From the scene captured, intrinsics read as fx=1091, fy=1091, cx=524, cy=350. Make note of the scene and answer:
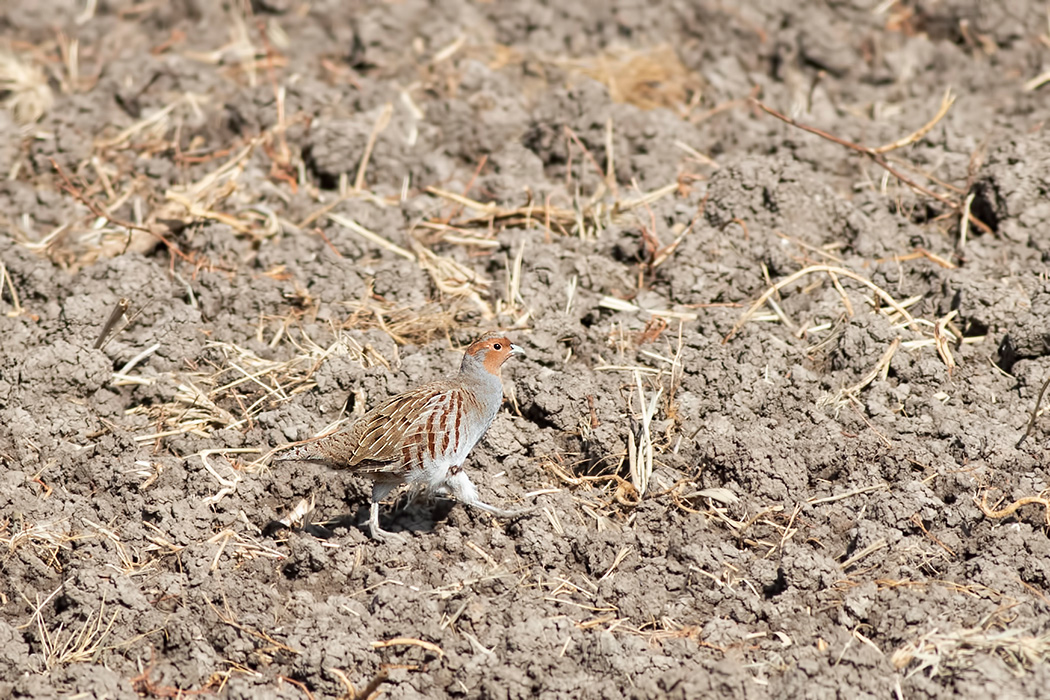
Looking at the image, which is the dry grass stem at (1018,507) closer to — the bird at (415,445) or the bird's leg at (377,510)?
the bird at (415,445)

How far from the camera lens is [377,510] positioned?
4.86m

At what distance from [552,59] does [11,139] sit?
12.3 feet

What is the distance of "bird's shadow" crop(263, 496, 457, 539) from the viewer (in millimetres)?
4914

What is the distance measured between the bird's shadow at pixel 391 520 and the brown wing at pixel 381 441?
0.96 ft

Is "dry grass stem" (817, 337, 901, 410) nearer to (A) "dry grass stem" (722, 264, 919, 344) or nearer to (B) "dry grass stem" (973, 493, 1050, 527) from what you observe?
(A) "dry grass stem" (722, 264, 919, 344)

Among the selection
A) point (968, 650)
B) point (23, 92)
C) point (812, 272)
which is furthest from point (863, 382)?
point (23, 92)

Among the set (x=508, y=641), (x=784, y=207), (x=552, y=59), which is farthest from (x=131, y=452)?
(x=552, y=59)

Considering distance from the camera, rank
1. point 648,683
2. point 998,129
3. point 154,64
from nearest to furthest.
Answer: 1. point 648,683
2. point 998,129
3. point 154,64

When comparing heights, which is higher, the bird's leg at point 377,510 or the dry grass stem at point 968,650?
the dry grass stem at point 968,650

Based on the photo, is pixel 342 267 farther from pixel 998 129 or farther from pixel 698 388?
pixel 998 129

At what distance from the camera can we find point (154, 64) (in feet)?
25.8

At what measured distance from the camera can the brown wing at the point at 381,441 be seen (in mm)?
4785

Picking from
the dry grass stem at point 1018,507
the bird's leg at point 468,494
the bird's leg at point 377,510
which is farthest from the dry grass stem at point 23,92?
the dry grass stem at point 1018,507

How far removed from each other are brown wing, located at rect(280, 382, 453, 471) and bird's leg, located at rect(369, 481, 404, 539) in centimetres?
Answer: 11
